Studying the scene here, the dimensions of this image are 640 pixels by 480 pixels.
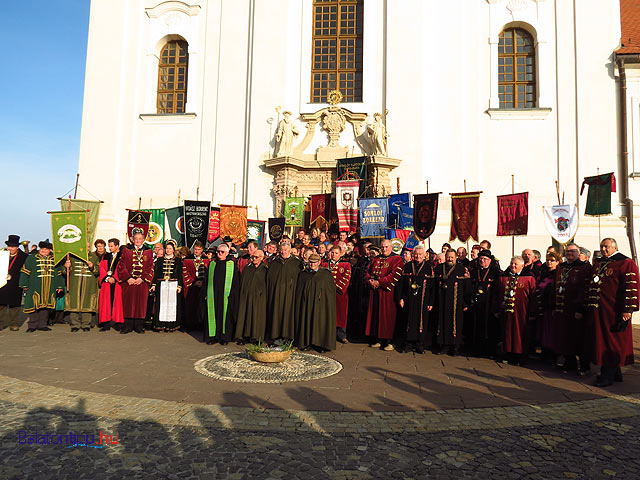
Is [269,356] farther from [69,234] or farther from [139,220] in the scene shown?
[139,220]

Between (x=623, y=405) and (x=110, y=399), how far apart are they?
5478mm

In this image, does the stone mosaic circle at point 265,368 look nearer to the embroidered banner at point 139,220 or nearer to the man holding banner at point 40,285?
the man holding banner at point 40,285

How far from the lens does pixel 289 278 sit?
759 centimetres

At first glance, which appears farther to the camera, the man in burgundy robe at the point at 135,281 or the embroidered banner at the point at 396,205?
the embroidered banner at the point at 396,205

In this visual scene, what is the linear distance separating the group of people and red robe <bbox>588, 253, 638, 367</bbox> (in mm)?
13

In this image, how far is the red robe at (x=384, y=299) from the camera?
7.81 meters

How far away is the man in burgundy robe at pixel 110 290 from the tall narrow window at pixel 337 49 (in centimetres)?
893

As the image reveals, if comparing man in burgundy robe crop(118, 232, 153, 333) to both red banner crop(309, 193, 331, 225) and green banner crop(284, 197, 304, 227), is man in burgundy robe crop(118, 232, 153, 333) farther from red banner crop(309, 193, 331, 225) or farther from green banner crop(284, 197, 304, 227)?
red banner crop(309, 193, 331, 225)

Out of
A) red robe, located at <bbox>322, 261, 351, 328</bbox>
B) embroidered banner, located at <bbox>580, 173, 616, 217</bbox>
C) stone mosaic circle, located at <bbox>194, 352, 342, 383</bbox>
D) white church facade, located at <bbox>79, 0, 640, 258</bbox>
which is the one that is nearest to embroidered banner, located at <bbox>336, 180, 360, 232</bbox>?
white church facade, located at <bbox>79, 0, 640, 258</bbox>

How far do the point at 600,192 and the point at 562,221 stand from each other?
1.67 meters

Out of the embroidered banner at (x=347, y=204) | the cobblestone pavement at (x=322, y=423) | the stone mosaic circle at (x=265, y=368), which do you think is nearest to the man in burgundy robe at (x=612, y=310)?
the cobblestone pavement at (x=322, y=423)

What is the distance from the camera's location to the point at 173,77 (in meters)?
16.4

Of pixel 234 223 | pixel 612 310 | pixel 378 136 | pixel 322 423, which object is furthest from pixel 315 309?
pixel 378 136

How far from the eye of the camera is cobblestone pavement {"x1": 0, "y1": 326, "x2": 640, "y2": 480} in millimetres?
3270
